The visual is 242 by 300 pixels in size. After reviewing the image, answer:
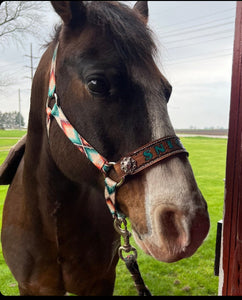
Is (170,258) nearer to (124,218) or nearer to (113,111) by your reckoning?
(124,218)

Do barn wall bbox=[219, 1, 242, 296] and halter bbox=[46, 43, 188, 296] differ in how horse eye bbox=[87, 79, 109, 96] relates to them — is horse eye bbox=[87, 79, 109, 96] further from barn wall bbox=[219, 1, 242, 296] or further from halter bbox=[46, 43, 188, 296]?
barn wall bbox=[219, 1, 242, 296]

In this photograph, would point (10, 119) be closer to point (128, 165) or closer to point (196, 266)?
point (128, 165)

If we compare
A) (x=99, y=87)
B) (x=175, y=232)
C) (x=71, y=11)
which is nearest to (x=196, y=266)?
(x=175, y=232)

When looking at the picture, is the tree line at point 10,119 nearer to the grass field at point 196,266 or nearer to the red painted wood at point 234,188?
the grass field at point 196,266

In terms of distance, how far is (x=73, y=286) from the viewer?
141cm

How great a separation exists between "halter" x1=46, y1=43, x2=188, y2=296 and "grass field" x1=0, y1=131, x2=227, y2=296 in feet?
2.23

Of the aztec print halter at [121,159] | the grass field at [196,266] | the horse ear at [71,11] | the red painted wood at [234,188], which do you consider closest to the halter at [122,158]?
the aztec print halter at [121,159]

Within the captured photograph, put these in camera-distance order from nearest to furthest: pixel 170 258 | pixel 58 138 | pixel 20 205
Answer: pixel 170 258, pixel 58 138, pixel 20 205

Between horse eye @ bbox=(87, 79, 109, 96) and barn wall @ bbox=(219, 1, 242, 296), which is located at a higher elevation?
horse eye @ bbox=(87, 79, 109, 96)

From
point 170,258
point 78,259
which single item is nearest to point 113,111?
point 170,258

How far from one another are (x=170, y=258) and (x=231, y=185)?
1.34 feet

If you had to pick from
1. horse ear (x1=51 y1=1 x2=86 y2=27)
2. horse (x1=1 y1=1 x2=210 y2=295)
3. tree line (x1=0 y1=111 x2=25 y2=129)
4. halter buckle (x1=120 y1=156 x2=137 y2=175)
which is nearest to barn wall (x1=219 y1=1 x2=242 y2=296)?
horse (x1=1 y1=1 x2=210 y2=295)

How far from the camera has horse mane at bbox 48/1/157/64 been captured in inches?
33.5

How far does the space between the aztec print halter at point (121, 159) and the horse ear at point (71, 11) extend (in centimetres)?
13
